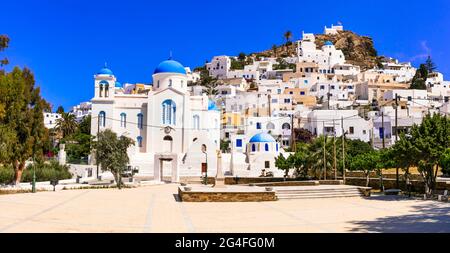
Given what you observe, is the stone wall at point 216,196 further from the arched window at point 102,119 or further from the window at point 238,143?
the window at point 238,143

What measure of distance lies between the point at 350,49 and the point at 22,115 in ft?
447

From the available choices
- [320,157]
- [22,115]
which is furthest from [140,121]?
[22,115]

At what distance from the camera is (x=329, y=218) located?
13.8 m

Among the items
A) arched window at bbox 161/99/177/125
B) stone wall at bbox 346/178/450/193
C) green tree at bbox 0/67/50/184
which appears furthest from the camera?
arched window at bbox 161/99/177/125

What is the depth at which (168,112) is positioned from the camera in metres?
58.0

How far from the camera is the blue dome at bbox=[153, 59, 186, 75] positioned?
199 feet

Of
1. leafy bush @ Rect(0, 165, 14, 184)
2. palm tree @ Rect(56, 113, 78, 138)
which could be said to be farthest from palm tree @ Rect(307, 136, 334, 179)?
palm tree @ Rect(56, 113, 78, 138)

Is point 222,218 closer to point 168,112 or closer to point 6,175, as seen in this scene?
point 6,175

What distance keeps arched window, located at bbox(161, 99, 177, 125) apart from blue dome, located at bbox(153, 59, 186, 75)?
16.4 ft

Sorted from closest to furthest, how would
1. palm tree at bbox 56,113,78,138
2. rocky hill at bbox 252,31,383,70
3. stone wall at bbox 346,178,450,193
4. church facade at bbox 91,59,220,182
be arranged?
A: stone wall at bbox 346,178,450,193 → church facade at bbox 91,59,220,182 → palm tree at bbox 56,113,78,138 → rocky hill at bbox 252,31,383,70

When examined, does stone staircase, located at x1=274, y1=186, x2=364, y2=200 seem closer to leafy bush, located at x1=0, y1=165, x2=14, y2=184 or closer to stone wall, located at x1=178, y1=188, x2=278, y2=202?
stone wall, located at x1=178, y1=188, x2=278, y2=202

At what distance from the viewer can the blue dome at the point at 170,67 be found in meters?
60.6

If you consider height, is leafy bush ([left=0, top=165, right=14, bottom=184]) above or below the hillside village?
below
